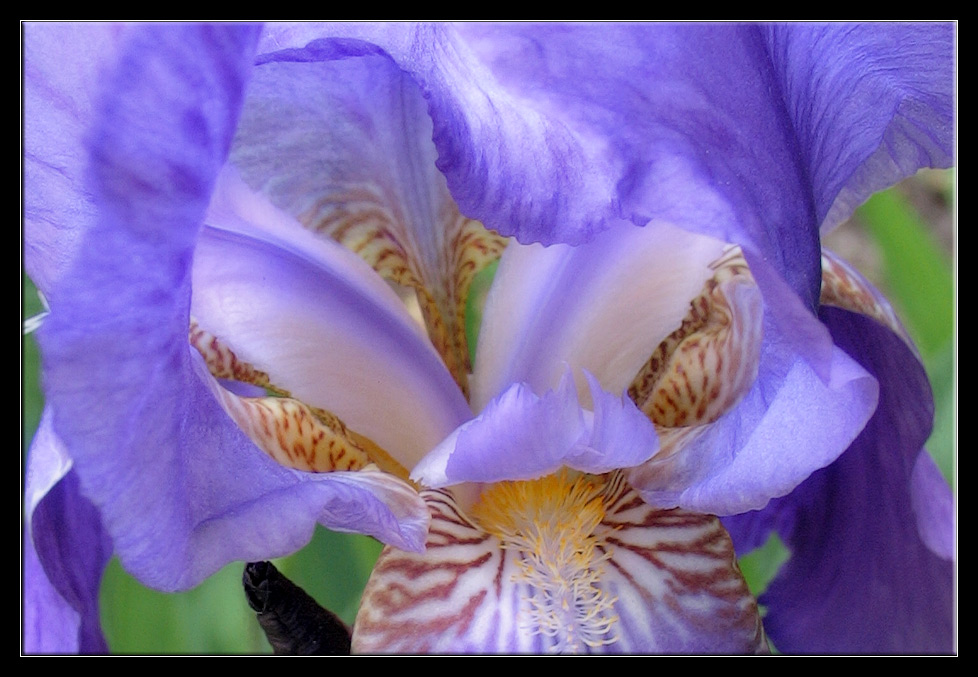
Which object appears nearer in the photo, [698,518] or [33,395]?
[698,518]

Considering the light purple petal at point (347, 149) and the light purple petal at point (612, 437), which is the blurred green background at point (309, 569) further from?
the light purple petal at point (612, 437)

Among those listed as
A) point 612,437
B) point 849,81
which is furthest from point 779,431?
point 849,81

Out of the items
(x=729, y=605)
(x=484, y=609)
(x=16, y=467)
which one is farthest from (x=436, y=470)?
(x=16, y=467)

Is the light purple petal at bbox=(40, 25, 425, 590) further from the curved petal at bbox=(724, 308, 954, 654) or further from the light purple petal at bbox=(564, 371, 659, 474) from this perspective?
the curved petal at bbox=(724, 308, 954, 654)

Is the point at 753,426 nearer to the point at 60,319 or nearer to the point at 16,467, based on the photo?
the point at 60,319

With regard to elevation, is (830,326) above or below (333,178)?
below

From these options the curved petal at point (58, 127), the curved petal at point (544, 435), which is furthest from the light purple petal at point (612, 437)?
the curved petal at point (58, 127)

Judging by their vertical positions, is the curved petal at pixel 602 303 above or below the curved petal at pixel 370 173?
below

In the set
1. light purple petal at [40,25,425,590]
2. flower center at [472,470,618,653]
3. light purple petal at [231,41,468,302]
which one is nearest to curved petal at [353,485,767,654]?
flower center at [472,470,618,653]
